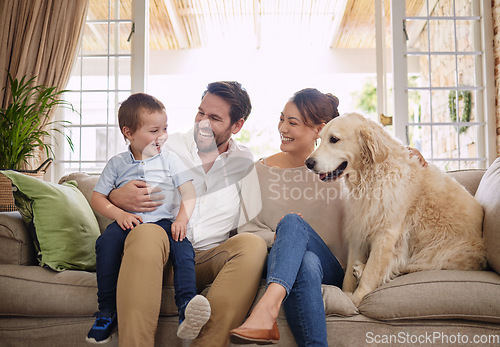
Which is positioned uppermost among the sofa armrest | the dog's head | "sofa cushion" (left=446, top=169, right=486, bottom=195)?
the dog's head

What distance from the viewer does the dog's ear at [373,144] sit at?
1796 mm

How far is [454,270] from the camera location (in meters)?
1.68

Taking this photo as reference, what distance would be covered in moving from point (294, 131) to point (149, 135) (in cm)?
70

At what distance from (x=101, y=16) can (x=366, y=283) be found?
321 cm

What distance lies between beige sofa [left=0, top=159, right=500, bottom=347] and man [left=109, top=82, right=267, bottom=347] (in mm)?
202

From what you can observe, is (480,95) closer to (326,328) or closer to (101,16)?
(326,328)

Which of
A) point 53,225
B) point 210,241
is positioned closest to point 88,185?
point 53,225

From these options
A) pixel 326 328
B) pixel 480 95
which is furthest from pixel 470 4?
pixel 326 328

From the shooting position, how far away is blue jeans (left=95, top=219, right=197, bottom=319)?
1532 millimetres

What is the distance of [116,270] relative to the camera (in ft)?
5.17

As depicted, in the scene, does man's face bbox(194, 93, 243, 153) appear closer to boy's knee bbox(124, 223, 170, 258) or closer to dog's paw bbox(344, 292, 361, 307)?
boy's knee bbox(124, 223, 170, 258)

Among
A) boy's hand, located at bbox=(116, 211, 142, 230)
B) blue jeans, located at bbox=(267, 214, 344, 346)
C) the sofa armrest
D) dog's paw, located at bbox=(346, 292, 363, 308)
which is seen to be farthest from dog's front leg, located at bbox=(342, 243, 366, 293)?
the sofa armrest

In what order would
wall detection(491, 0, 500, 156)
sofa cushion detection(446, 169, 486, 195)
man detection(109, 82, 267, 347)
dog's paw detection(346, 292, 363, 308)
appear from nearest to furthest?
man detection(109, 82, 267, 347) < dog's paw detection(346, 292, 363, 308) < sofa cushion detection(446, 169, 486, 195) < wall detection(491, 0, 500, 156)

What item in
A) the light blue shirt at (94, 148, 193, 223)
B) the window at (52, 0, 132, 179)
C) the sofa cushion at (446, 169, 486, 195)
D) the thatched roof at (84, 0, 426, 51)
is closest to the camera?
the light blue shirt at (94, 148, 193, 223)
